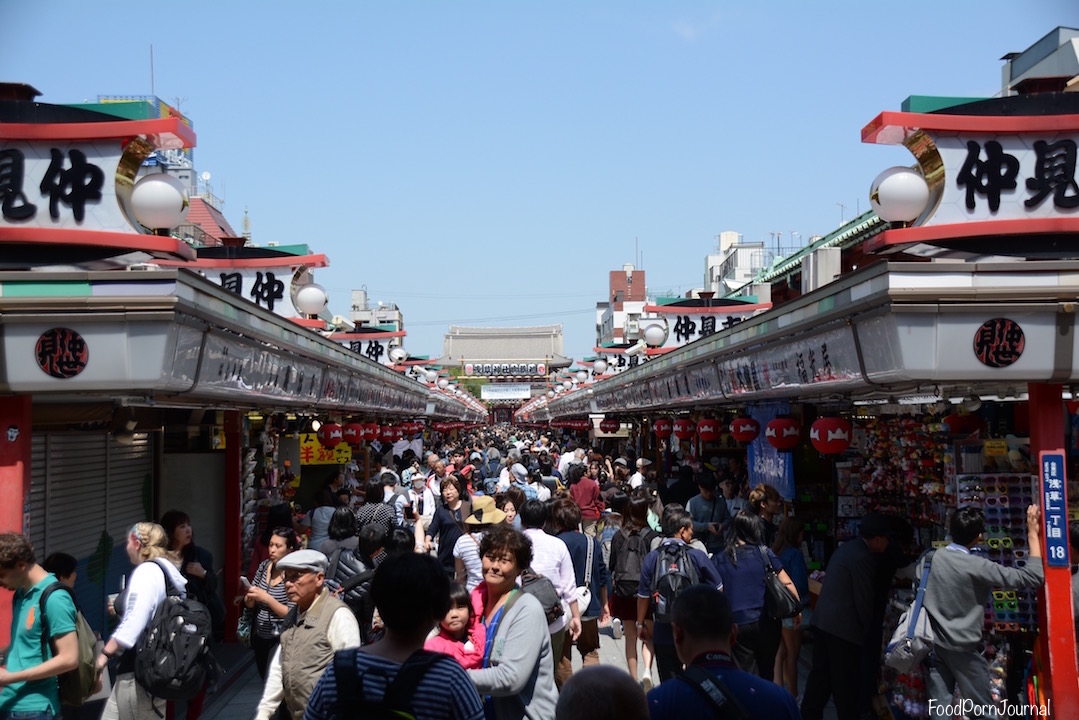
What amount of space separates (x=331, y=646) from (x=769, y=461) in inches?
346

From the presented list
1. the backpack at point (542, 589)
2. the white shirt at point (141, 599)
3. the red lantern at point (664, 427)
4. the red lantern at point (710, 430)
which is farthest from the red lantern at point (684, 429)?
the white shirt at point (141, 599)

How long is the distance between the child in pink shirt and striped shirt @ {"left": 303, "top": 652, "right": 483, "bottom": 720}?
1.84 metres

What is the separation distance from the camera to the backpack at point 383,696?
3646 mm

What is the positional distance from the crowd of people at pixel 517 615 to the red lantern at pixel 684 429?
8417 mm

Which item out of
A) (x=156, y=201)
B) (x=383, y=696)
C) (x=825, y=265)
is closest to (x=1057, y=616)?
(x=383, y=696)

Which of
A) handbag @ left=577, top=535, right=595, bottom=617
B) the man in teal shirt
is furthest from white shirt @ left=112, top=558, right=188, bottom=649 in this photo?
handbag @ left=577, top=535, right=595, bottom=617

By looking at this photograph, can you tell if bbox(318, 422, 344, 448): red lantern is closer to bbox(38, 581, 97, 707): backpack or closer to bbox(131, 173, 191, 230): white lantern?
bbox(131, 173, 191, 230): white lantern

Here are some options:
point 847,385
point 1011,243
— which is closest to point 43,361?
point 847,385

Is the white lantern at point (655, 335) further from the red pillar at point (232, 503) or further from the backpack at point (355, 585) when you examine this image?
the backpack at point (355, 585)

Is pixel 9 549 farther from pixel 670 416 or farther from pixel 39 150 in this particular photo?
pixel 670 416

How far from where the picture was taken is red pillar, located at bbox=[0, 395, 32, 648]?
254 inches

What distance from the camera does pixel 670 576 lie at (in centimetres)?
802

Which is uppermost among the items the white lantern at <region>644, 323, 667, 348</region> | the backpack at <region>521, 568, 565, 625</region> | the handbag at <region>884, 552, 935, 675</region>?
the white lantern at <region>644, 323, 667, 348</region>

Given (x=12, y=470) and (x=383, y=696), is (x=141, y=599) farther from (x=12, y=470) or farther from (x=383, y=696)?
(x=383, y=696)
